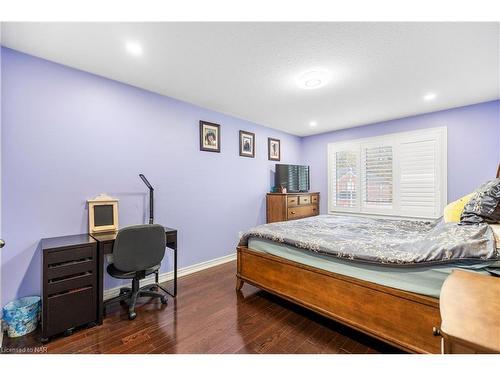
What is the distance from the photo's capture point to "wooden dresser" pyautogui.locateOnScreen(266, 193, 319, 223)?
4098mm

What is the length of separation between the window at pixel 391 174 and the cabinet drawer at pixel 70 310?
169 inches

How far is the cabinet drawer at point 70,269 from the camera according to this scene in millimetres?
1790

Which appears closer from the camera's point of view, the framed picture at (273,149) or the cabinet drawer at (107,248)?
the cabinet drawer at (107,248)

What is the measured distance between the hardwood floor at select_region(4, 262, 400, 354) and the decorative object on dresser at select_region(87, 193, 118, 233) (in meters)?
0.83

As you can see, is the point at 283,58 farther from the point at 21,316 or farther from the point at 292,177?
the point at 21,316

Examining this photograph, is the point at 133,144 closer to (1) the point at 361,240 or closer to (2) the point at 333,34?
(2) the point at 333,34

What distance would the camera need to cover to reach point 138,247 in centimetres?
211

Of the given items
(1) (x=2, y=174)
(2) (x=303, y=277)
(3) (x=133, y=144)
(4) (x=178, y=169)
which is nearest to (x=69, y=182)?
(1) (x=2, y=174)

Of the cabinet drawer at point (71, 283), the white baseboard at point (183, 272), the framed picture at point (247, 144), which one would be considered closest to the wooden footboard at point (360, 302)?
the white baseboard at point (183, 272)

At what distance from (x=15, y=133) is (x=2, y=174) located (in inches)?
14.9

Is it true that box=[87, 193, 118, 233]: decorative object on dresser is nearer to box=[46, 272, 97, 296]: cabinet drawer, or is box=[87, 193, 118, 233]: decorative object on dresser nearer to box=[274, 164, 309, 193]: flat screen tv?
box=[46, 272, 97, 296]: cabinet drawer

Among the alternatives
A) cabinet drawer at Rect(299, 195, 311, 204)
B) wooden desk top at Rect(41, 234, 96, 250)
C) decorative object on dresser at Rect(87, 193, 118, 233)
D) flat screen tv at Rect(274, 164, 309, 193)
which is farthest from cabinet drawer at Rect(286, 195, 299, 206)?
wooden desk top at Rect(41, 234, 96, 250)

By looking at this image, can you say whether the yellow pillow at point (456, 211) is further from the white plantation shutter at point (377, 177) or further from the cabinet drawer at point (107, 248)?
the cabinet drawer at point (107, 248)

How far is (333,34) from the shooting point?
1739 millimetres
